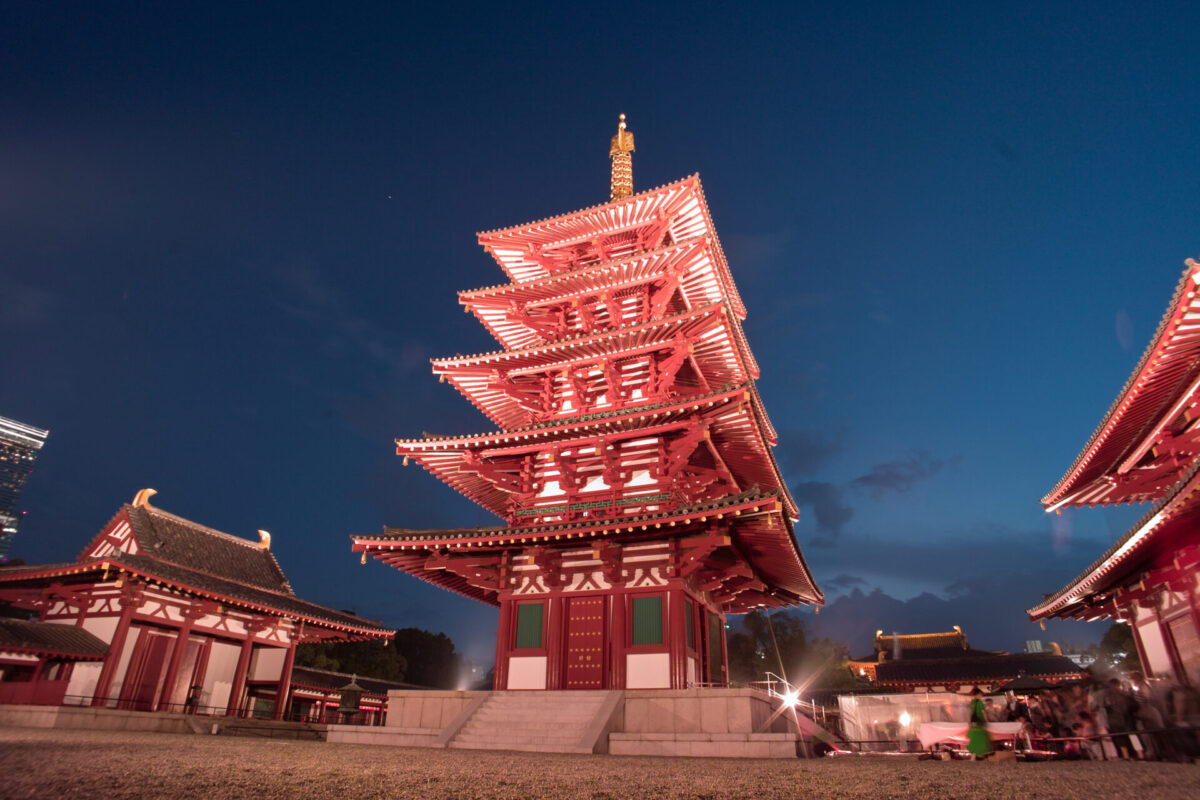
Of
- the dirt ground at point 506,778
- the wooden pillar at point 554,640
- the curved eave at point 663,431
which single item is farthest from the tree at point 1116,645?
the dirt ground at point 506,778

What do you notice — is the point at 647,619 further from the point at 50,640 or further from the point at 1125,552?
the point at 50,640

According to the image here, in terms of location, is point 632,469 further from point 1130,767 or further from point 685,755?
point 1130,767

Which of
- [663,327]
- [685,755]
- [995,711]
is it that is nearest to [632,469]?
[663,327]

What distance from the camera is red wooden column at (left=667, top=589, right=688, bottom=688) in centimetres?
1576

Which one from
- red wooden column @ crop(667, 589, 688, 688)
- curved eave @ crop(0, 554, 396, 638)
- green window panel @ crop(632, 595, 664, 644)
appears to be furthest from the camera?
curved eave @ crop(0, 554, 396, 638)

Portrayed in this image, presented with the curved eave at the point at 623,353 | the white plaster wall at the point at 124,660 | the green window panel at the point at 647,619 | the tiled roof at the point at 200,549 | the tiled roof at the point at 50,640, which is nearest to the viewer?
the green window panel at the point at 647,619

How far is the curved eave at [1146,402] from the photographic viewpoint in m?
12.1

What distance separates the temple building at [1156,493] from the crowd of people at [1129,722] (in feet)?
9.16

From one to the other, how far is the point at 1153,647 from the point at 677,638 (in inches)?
571

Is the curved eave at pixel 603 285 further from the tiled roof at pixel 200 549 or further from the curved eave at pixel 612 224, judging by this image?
the tiled roof at pixel 200 549

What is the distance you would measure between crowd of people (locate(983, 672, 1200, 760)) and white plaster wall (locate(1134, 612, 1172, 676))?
11.0 feet

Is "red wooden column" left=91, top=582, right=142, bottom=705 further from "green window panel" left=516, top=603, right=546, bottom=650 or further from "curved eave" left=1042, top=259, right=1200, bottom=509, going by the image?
"curved eave" left=1042, top=259, right=1200, bottom=509

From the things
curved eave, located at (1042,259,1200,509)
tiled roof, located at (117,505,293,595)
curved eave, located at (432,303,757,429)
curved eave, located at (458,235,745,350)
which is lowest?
tiled roof, located at (117,505,293,595)

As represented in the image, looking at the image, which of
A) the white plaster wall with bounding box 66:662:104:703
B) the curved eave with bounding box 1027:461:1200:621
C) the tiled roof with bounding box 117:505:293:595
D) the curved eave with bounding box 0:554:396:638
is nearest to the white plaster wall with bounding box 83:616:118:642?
the white plaster wall with bounding box 66:662:104:703
